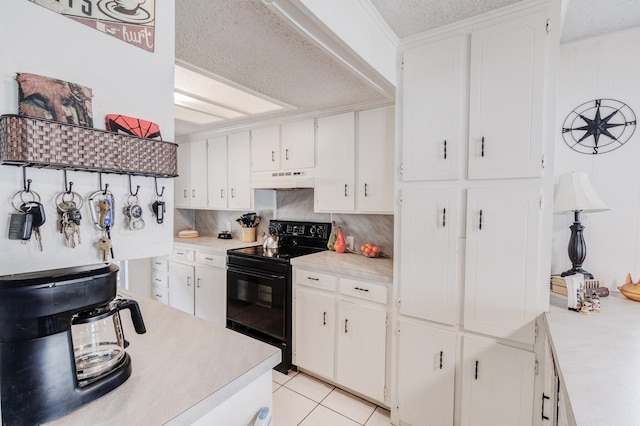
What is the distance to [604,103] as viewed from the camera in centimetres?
184

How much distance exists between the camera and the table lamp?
5.48ft

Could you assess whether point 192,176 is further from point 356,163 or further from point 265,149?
point 356,163

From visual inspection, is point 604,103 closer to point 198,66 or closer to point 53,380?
point 198,66

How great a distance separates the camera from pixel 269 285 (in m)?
2.64

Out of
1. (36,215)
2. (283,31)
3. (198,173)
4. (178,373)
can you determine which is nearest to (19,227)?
(36,215)

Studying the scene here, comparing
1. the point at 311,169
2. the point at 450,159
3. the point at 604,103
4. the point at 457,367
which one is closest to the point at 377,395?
the point at 457,367

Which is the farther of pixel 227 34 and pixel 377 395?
pixel 377 395

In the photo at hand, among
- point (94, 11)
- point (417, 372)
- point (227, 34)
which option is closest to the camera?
point (94, 11)

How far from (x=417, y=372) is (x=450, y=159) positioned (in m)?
1.32

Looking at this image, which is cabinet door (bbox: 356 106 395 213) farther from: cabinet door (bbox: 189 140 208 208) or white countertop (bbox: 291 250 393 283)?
cabinet door (bbox: 189 140 208 208)

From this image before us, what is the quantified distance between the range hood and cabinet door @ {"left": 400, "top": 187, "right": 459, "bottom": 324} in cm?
115

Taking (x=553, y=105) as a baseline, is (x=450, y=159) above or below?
below

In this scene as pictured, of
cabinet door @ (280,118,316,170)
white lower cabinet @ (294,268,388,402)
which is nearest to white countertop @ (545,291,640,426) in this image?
white lower cabinet @ (294,268,388,402)

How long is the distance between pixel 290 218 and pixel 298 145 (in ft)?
2.83
